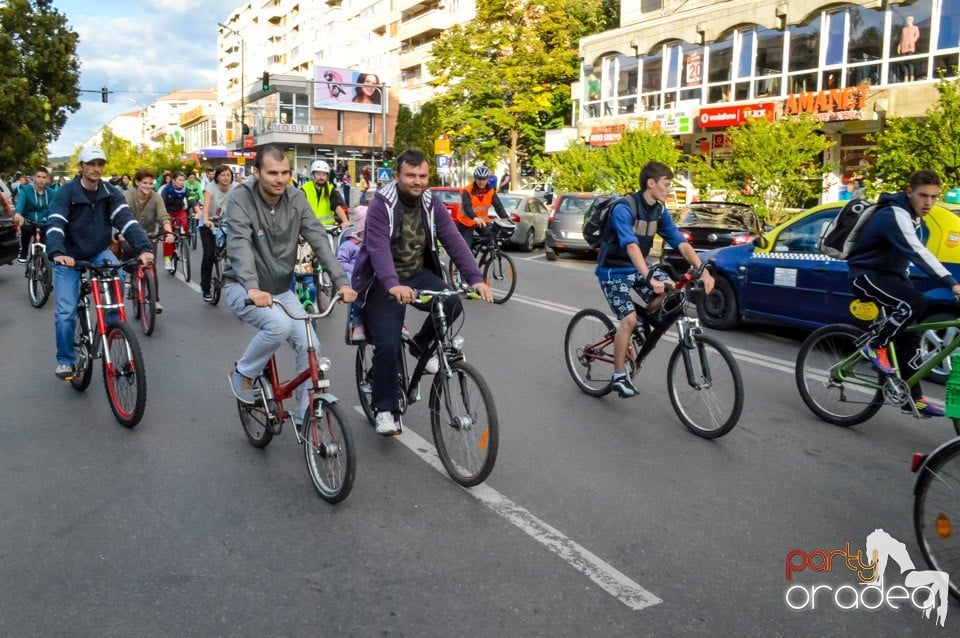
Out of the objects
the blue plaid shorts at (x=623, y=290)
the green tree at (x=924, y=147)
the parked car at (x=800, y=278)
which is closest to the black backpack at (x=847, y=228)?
the blue plaid shorts at (x=623, y=290)

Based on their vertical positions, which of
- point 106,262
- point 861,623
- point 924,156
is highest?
point 924,156

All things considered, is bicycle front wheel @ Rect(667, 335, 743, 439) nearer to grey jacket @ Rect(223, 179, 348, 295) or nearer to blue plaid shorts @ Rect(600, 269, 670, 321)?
blue plaid shorts @ Rect(600, 269, 670, 321)

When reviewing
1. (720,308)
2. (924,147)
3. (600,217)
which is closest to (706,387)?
(600,217)

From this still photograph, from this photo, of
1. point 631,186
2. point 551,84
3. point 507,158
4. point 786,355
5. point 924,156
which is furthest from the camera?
point 507,158

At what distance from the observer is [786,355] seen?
9023 mm

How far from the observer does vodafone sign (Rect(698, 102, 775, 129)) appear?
29.0 meters

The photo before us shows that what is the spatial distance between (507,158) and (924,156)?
32200 mm

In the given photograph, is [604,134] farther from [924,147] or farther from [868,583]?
[868,583]

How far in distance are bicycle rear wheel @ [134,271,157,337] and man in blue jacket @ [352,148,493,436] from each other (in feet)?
15.8

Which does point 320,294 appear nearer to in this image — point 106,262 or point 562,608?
point 106,262

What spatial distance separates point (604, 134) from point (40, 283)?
91.3 ft

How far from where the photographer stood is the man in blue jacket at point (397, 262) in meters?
5.17

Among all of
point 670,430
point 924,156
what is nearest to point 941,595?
point 670,430

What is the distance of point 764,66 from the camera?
30.3 m
